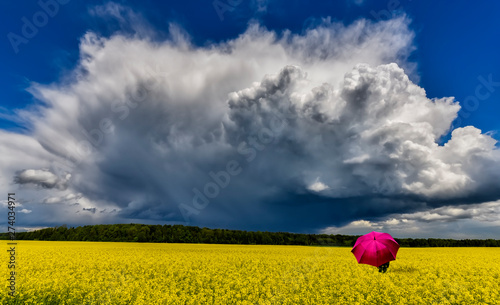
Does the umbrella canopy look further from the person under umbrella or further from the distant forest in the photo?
the distant forest

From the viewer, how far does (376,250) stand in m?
16.1

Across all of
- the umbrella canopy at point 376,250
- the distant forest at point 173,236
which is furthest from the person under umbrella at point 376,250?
the distant forest at point 173,236

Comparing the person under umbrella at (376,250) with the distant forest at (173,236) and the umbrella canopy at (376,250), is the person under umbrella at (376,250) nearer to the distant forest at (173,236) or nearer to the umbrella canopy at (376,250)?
the umbrella canopy at (376,250)

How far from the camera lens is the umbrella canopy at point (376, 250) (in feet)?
52.2

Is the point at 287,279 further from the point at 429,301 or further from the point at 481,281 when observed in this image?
the point at 481,281

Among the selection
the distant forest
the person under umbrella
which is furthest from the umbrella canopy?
the distant forest

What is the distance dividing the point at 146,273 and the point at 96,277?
2.85 metres

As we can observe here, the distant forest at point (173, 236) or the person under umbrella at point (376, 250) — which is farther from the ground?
the person under umbrella at point (376, 250)

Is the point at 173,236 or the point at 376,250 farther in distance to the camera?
the point at 173,236

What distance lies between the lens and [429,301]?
13102 mm

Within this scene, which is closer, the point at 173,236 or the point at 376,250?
the point at 376,250

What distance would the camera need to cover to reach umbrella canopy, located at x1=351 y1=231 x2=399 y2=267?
626 inches

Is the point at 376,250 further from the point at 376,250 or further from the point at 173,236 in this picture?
the point at 173,236

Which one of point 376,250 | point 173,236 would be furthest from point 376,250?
point 173,236
